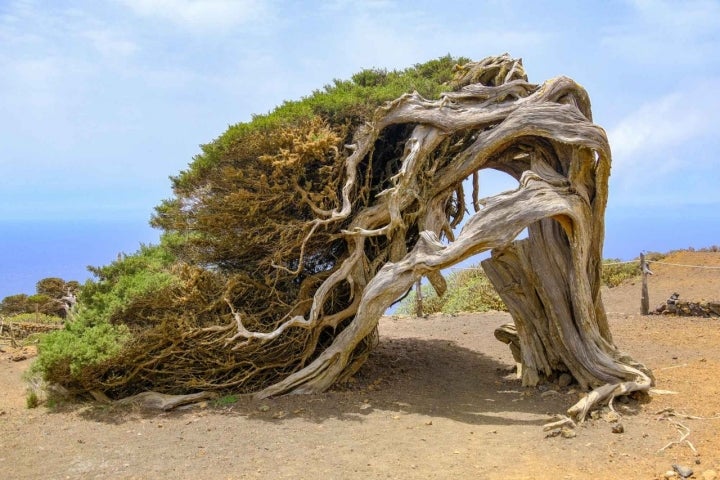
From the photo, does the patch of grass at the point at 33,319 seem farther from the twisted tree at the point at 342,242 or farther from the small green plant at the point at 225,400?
the small green plant at the point at 225,400

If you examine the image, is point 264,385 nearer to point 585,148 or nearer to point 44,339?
point 44,339

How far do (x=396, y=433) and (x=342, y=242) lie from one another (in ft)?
10.2

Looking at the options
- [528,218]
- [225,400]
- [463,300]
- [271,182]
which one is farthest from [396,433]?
[463,300]

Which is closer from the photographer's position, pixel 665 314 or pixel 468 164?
pixel 468 164

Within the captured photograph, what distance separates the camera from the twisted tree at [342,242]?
330 inches

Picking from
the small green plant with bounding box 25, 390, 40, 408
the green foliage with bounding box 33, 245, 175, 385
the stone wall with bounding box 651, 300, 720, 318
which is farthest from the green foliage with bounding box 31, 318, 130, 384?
the stone wall with bounding box 651, 300, 720, 318

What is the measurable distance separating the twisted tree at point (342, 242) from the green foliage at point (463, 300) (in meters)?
7.91

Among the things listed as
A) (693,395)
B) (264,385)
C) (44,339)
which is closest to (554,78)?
(693,395)

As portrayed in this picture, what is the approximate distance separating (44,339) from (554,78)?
25.5ft

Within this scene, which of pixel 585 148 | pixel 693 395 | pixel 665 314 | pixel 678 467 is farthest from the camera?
pixel 665 314

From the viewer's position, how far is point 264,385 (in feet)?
29.0

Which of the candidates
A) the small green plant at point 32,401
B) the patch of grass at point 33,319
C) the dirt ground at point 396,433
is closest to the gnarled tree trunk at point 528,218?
the dirt ground at point 396,433

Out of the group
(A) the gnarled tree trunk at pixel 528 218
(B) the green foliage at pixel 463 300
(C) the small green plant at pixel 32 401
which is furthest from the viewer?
(B) the green foliage at pixel 463 300

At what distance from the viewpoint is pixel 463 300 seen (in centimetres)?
1747
